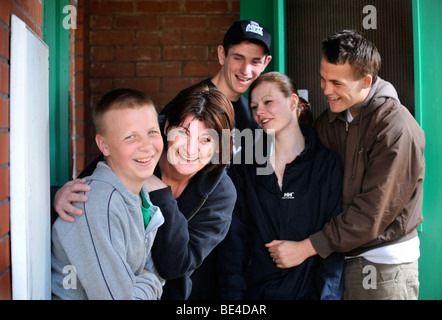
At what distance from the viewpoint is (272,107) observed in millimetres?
2141

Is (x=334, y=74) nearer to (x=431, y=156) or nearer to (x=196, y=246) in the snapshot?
(x=431, y=156)

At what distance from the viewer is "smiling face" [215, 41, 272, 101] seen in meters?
2.48

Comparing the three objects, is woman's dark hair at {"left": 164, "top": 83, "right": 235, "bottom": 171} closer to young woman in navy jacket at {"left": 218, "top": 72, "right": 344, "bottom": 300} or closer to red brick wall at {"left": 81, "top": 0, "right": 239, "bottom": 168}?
young woman in navy jacket at {"left": 218, "top": 72, "right": 344, "bottom": 300}

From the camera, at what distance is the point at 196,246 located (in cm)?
180

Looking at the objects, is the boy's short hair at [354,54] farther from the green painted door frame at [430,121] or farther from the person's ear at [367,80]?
the green painted door frame at [430,121]

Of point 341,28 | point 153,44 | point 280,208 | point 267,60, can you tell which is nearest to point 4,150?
point 280,208

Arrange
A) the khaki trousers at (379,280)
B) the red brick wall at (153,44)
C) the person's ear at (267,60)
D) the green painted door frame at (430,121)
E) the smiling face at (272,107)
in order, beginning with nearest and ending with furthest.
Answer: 1. the khaki trousers at (379,280)
2. the smiling face at (272,107)
3. the green painted door frame at (430,121)
4. the person's ear at (267,60)
5. the red brick wall at (153,44)

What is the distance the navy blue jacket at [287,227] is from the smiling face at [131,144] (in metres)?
0.64

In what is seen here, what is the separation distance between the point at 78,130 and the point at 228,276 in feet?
6.08

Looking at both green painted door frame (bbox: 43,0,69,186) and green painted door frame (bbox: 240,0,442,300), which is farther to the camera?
green painted door frame (bbox: 43,0,69,186)

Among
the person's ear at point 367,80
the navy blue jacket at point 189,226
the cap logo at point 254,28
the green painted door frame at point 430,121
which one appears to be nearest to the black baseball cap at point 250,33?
the cap logo at point 254,28

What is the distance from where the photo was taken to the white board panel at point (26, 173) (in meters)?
1.37

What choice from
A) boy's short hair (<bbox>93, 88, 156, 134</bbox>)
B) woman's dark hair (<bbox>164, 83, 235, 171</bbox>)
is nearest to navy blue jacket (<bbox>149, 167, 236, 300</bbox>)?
woman's dark hair (<bbox>164, 83, 235, 171</bbox>)
